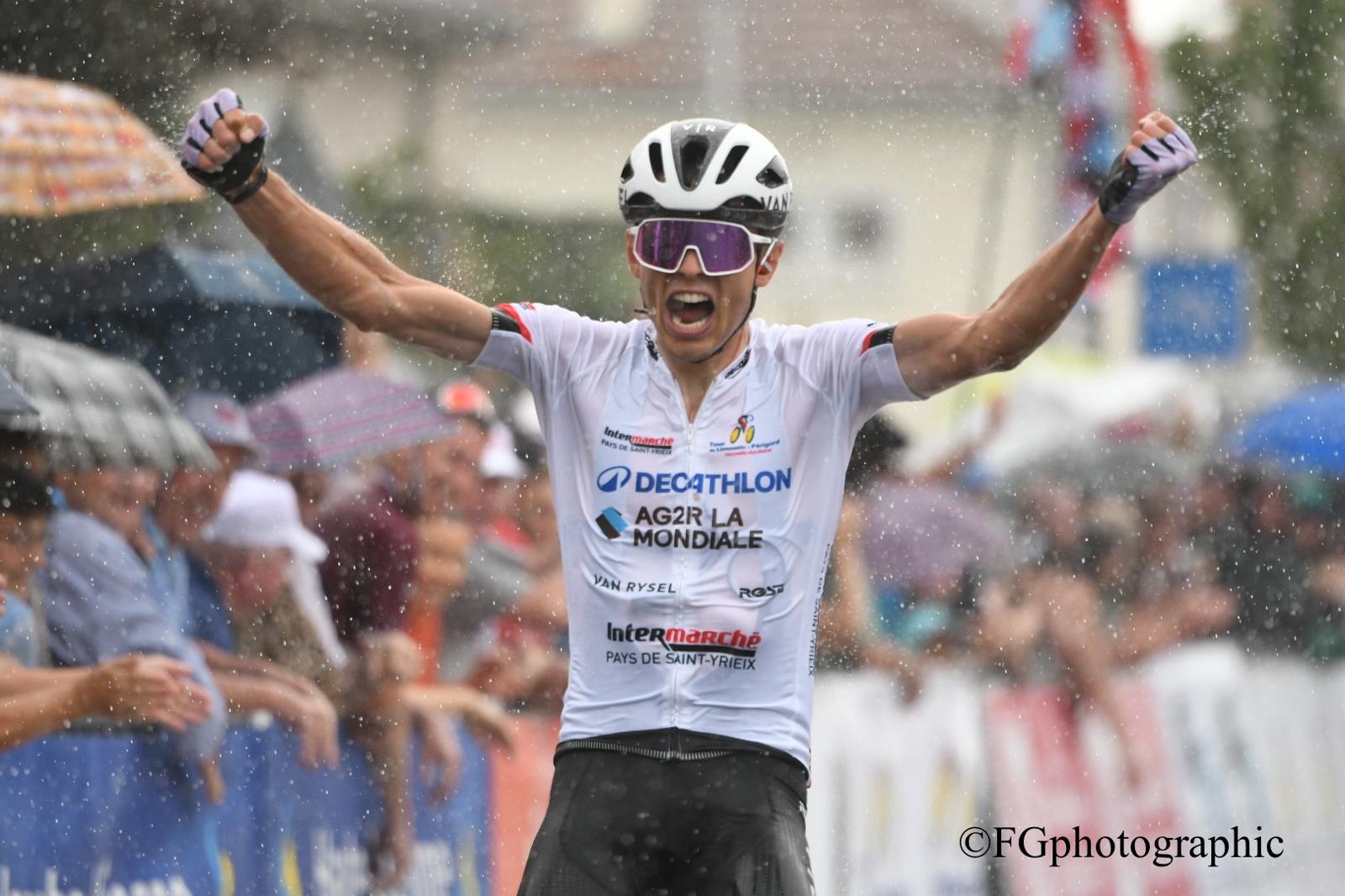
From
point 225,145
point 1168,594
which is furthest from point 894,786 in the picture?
point 225,145

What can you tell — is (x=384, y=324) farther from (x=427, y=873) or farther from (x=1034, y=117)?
(x=1034, y=117)

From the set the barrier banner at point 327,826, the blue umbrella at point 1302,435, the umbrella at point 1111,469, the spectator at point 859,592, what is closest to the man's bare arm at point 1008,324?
the barrier banner at point 327,826

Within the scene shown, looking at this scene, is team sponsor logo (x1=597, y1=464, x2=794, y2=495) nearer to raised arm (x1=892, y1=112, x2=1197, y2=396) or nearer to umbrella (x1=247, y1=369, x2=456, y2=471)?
raised arm (x1=892, y1=112, x2=1197, y2=396)

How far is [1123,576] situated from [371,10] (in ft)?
40.4

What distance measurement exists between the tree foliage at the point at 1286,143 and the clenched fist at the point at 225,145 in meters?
16.4

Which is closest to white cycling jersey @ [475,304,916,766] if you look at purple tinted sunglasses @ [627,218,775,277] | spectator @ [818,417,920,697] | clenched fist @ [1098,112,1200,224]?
purple tinted sunglasses @ [627,218,775,277]

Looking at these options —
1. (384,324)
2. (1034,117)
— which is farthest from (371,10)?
(384,324)

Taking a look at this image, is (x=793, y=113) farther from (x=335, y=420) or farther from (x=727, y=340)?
(x=727, y=340)

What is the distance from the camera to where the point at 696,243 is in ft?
15.5

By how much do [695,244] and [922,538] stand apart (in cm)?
549

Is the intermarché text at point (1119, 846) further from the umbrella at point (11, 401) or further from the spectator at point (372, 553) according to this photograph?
the umbrella at point (11, 401)

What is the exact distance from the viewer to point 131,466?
7.05 meters

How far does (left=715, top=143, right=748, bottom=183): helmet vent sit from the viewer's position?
15.7 feet

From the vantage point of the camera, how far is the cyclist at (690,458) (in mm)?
4586
